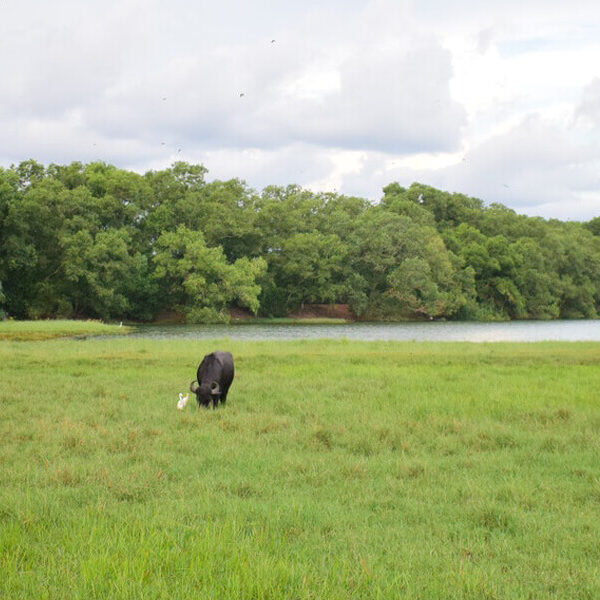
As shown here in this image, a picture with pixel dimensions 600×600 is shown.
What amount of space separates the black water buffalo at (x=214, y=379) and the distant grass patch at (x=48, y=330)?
25.3m

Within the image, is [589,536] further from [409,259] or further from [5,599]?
[409,259]

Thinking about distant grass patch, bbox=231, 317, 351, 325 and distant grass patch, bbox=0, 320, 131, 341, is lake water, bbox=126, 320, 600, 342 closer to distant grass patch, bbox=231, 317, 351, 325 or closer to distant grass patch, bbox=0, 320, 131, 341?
distant grass patch, bbox=0, 320, 131, 341

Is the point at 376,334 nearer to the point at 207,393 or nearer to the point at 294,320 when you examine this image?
the point at 294,320

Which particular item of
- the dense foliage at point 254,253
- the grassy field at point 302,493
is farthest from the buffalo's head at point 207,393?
the dense foliage at point 254,253

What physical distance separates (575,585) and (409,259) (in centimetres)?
6975

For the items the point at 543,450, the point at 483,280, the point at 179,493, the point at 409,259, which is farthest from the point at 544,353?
the point at 483,280

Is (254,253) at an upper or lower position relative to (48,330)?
upper

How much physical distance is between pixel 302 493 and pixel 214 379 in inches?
248

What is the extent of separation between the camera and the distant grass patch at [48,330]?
36.7 m

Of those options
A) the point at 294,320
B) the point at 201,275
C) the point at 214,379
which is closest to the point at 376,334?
the point at 201,275

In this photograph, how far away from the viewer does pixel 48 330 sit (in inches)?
1618

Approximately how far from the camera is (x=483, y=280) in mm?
85812

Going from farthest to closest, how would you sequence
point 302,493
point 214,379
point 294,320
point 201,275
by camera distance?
point 294,320 → point 201,275 → point 214,379 → point 302,493

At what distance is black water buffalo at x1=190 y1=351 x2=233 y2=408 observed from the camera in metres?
12.6
